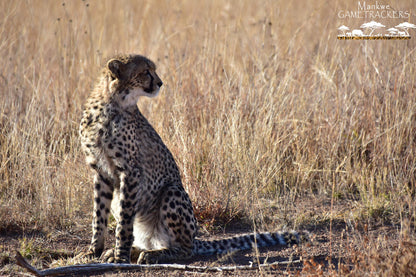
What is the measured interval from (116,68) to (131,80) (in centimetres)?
13

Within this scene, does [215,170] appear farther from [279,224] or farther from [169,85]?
[169,85]

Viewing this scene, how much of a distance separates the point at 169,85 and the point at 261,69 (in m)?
1.01

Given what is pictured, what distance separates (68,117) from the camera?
5223 millimetres

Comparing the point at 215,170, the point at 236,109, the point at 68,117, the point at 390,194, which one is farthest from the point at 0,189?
the point at 390,194

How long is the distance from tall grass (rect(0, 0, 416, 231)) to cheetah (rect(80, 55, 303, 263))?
→ 1.99ft

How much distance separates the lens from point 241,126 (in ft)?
16.0

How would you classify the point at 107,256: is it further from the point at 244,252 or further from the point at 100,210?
the point at 244,252

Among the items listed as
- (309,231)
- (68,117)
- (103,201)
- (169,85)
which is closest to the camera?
(103,201)

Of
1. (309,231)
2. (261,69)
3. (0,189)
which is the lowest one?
(309,231)

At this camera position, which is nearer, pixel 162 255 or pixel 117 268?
pixel 117 268

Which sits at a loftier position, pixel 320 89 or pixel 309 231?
pixel 320 89
